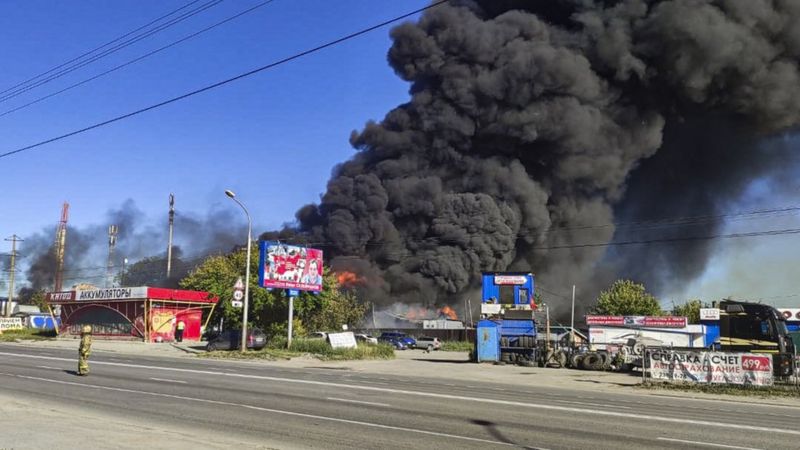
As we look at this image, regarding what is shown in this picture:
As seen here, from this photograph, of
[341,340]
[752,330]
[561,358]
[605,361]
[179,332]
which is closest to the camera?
[752,330]

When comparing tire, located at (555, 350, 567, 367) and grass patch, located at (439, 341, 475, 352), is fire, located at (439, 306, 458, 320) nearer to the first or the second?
grass patch, located at (439, 341, 475, 352)

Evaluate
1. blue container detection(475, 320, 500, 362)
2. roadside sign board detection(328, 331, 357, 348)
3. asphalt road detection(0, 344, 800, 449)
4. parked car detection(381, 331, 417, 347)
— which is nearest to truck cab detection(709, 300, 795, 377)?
blue container detection(475, 320, 500, 362)

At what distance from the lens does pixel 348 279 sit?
6300 cm

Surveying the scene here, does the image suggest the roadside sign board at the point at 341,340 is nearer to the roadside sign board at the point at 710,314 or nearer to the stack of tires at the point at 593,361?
the stack of tires at the point at 593,361

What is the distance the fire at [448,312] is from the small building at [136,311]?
91.0 ft

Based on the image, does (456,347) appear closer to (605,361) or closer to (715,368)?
(605,361)

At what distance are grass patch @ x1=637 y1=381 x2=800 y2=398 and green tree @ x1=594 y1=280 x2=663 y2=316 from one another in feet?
158

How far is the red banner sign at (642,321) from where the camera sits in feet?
102

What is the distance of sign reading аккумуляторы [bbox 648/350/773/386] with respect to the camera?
18375mm

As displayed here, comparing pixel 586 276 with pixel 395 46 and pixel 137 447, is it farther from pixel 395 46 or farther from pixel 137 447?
pixel 137 447

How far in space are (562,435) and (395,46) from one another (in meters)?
63.4

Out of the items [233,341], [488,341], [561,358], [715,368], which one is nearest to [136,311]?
[233,341]

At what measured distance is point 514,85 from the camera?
60750 mm

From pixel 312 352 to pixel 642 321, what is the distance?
623 inches
